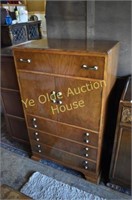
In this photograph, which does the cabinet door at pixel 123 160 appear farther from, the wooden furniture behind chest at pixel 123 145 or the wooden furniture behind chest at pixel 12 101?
the wooden furniture behind chest at pixel 12 101

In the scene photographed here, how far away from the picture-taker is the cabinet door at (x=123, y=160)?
49.6 inches

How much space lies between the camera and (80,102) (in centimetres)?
126

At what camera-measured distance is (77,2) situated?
1420 mm

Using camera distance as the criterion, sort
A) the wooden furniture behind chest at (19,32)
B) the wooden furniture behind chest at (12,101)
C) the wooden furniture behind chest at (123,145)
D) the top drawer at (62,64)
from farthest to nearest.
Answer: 1. the wooden furniture behind chest at (19,32)
2. the wooden furniture behind chest at (12,101)
3. the wooden furniture behind chest at (123,145)
4. the top drawer at (62,64)

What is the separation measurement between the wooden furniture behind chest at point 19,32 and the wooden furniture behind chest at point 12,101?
0.30m

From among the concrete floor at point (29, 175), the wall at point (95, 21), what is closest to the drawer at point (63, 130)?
the concrete floor at point (29, 175)

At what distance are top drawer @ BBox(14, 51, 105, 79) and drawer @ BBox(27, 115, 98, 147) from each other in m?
0.47

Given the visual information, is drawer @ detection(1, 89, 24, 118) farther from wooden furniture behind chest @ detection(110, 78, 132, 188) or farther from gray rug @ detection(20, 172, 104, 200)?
wooden furniture behind chest @ detection(110, 78, 132, 188)

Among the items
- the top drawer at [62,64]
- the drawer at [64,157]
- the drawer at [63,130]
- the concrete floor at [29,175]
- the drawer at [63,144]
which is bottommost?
the concrete floor at [29,175]

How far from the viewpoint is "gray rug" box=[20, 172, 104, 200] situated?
1.45 m

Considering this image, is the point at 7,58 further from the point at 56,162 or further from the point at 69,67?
the point at 56,162

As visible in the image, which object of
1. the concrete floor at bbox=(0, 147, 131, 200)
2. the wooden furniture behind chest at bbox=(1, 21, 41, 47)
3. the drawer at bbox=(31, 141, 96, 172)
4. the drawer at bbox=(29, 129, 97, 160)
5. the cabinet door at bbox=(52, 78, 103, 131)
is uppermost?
the wooden furniture behind chest at bbox=(1, 21, 41, 47)

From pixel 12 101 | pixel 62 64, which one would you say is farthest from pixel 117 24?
pixel 12 101

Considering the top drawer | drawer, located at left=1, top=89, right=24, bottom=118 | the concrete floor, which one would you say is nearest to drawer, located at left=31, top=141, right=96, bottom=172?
the concrete floor
